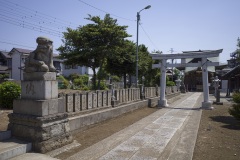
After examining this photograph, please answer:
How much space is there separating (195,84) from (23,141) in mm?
50205

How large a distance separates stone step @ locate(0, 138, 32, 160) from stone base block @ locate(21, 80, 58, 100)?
3.73 feet

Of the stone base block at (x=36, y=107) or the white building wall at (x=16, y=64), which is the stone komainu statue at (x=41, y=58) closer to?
the stone base block at (x=36, y=107)

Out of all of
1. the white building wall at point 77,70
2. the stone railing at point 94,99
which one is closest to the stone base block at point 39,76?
the stone railing at point 94,99

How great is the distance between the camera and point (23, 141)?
213 inches

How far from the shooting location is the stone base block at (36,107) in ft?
17.9

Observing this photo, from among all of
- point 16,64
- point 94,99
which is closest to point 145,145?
point 94,99

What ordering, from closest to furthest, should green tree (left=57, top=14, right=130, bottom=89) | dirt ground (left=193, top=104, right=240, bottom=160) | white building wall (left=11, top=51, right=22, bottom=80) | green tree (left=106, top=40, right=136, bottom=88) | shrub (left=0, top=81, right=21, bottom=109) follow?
dirt ground (left=193, top=104, right=240, bottom=160) → shrub (left=0, top=81, right=21, bottom=109) → green tree (left=57, top=14, right=130, bottom=89) → green tree (left=106, top=40, right=136, bottom=88) → white building wall (left=11, top=51, right=22, bottom=80)

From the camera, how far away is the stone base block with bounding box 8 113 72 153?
530 centimetres

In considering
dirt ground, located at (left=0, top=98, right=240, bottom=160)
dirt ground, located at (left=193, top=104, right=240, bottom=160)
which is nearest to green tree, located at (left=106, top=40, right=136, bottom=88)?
dirt ground, located at (left=0, top=98, right=240, bottom=160)

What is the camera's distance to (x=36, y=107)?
18.0ft

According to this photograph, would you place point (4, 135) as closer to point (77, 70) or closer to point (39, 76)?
point (39, 76)

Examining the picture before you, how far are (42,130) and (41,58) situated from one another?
188 cm

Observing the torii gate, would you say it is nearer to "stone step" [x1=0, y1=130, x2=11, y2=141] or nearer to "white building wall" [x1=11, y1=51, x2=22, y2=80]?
"stone step" [x1=0, y1=130, x2=11, y2=141]

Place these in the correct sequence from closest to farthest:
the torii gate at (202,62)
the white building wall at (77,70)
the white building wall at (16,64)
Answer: the torii gate at (202,62) < the white building wall at (16,64) < the white building wall at (77,70)
